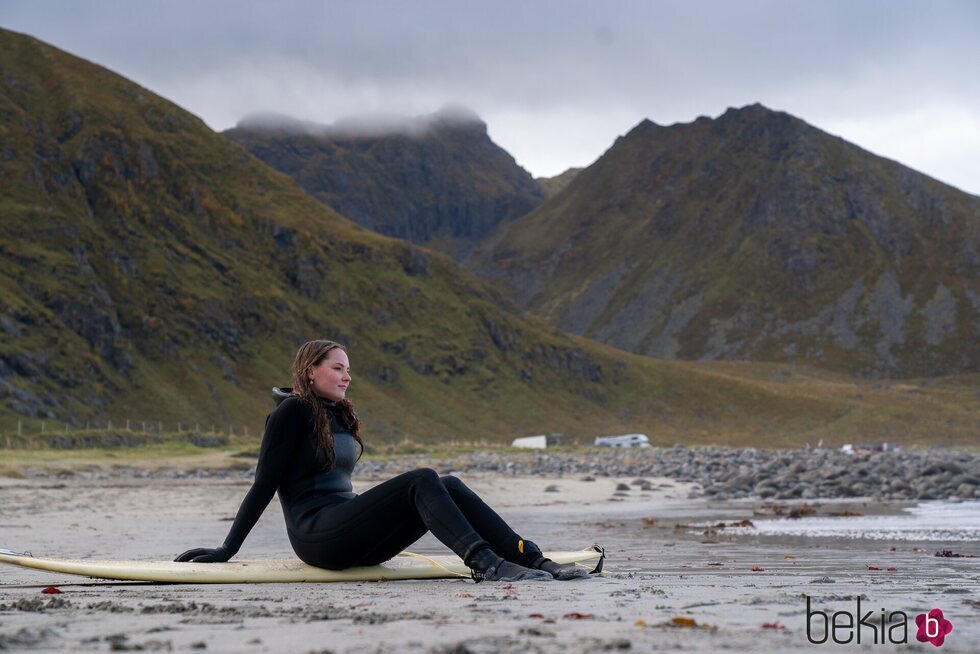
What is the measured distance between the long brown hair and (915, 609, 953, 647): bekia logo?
3892 mm

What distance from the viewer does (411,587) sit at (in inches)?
278

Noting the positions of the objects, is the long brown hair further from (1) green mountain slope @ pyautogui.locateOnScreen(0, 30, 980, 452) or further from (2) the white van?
(2) the white van

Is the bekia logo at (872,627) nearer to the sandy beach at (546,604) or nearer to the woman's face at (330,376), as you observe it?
the sandy beach at (546,604)

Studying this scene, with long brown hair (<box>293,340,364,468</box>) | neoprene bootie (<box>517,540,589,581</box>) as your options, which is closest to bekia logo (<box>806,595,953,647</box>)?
neoprene bootie (<box>517,540,589,581</box>)

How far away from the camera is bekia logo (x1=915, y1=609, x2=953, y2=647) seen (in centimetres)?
454

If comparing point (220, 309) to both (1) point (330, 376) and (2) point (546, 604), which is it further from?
(2) point (546, 604)

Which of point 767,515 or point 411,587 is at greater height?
point 411,587

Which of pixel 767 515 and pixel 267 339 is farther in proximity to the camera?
pixel 267 339

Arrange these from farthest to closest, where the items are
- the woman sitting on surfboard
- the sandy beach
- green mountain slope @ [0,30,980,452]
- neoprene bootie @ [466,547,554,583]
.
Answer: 1. green mountain slope @ [0,30,980,452]
2. the woman sitting on surfboard
3. neoprene bootie @ [466,547,554,583]
4. the sandy beach

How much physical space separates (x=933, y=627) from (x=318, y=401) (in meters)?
4.41

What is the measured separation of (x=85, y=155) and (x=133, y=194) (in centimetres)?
552

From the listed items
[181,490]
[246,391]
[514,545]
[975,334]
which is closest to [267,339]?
[246,391]

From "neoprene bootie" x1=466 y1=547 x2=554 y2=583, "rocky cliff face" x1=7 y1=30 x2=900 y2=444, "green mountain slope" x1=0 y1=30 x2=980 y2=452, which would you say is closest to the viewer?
"neoprene bootie" x1=466 y1=547 x2=554 y2=583

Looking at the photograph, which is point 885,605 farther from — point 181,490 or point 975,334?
point 975,334
